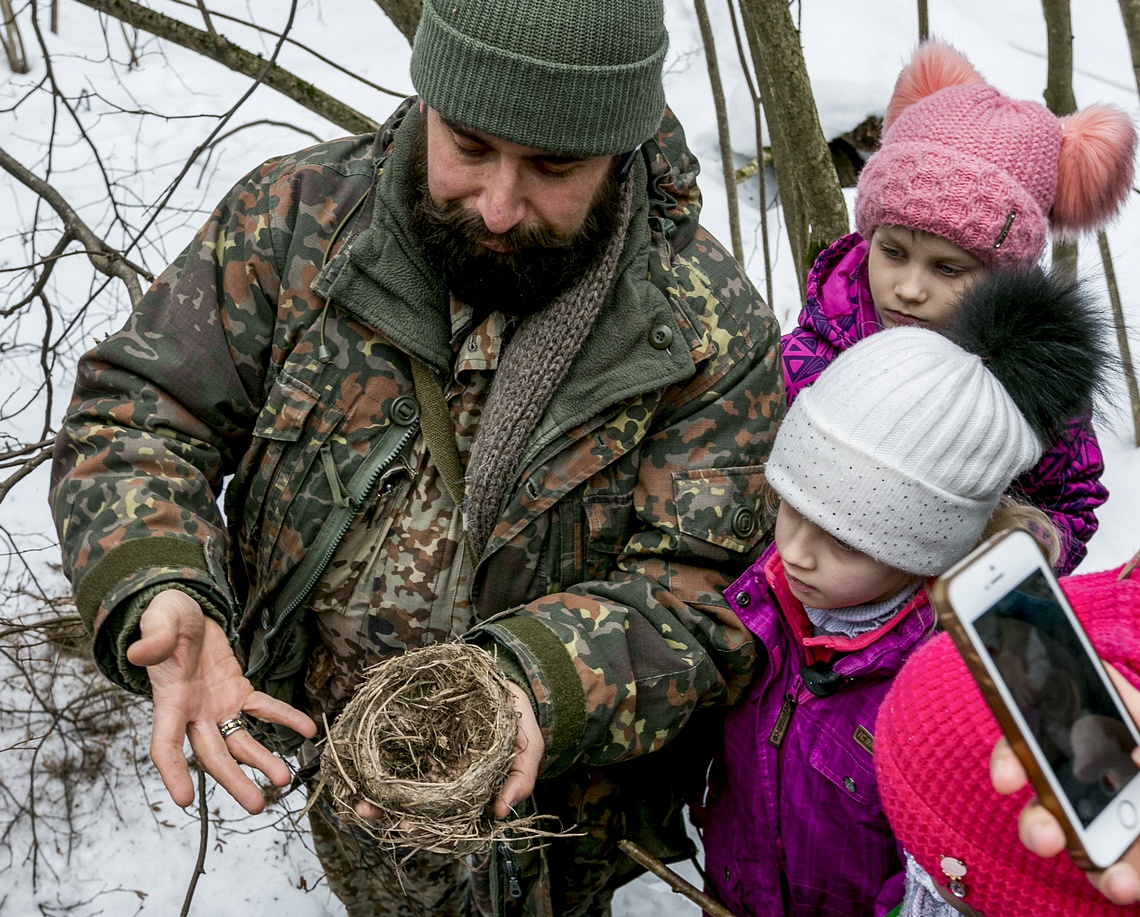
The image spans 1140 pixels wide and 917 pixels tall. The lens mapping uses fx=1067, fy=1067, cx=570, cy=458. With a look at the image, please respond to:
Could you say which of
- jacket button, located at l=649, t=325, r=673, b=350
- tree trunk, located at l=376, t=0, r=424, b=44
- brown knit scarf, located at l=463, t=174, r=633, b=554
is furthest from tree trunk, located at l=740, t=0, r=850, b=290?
jacket button, located at l=649, t=325, r=673, b=350

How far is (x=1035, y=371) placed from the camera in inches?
72.1

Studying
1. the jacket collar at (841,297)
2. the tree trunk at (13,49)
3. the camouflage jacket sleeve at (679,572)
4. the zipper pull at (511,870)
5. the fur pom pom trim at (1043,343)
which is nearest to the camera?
the fur pom pom trim at (1043,343)

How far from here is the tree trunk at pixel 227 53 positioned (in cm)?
295

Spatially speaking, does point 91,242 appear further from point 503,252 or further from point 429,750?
point 429,750

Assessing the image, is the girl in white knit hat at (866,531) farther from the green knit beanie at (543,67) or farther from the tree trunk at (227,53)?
the tree trunk at (227,53)

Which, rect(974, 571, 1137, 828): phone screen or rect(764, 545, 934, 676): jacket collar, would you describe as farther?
rect(764, 545, 934, 676): jacket collar

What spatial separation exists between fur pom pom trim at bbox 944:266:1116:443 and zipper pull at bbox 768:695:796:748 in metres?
0.69

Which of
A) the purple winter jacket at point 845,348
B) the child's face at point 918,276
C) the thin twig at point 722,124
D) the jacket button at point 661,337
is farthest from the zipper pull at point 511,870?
the thin twig at point 722,124

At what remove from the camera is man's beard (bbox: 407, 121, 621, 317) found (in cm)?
199

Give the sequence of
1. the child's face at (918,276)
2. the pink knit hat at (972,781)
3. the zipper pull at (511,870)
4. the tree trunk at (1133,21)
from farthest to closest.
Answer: the tree trunk at (1133,21) → the child's face at (918,276) → the zipper pull at (511,870) → the pink knit hat at (972,781)

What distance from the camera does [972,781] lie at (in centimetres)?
143

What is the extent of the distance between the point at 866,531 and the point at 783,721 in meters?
0.48

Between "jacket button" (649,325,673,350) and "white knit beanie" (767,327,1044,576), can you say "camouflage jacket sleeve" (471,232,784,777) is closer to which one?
"jacket button" (649,325,673,350)

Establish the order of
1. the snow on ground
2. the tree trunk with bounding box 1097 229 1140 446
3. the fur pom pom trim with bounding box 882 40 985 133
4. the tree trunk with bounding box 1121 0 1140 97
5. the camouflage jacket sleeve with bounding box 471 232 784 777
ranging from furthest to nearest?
1. the snow on ground
2. the tree trunk with bounding box 1121 0 1140 97
3. the fur pom pom trim with bounding box 882 40 985 133
4. the tree trunk with bounding box 1097 229 1140 446
5. the camouflage jacket sleeve with bounding box 471 232 784 777
